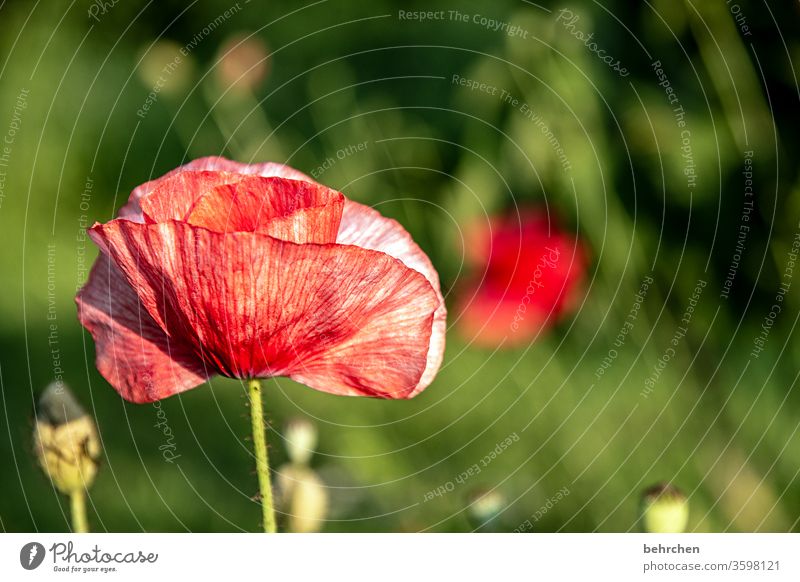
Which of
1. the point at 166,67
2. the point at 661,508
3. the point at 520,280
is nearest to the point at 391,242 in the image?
the point at 661,508

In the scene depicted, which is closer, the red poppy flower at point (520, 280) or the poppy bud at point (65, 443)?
the poppy bud at point (65, 443)

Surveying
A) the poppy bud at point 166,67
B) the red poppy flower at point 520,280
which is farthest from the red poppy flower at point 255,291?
the poppy bud at point 166,67

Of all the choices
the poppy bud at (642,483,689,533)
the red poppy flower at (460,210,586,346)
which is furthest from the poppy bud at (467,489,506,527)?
the red poppy flower at (460,210,586,346)

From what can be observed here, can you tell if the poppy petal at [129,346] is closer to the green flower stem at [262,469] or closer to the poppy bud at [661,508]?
→ the green flower stem at [262,469]

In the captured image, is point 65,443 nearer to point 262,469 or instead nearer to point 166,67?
point 262,469
